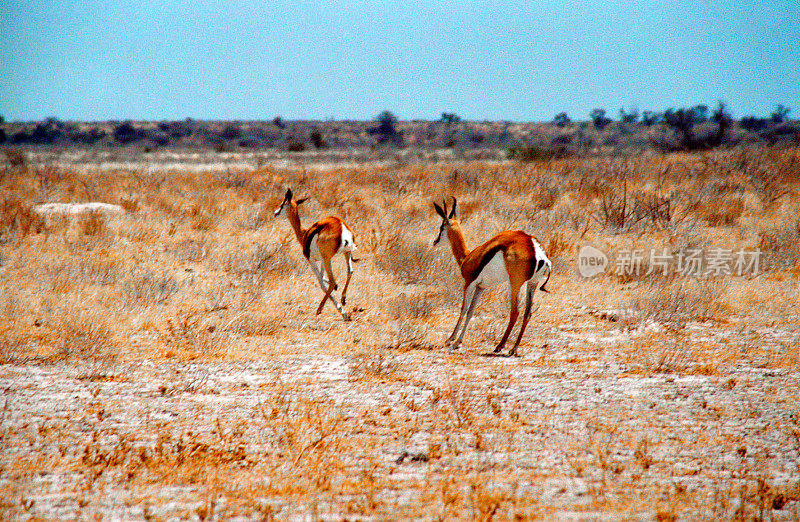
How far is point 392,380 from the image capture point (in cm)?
571

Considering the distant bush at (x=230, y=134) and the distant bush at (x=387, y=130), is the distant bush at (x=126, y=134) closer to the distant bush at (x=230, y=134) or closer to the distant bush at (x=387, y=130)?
the distant bush at (x=230, y=134)

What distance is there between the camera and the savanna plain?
3691mm

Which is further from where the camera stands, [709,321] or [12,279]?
[12,279]

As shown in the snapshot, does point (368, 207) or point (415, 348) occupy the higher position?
point (368, 207)

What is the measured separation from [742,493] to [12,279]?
972 centimetres

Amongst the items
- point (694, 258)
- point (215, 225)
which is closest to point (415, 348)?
point (694, 258)

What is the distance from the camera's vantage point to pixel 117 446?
14.0 feet

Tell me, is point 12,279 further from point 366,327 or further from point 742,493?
point 742,493

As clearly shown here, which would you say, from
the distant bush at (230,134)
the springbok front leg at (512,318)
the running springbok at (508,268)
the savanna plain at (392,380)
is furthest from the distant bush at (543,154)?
the distant bush at (230,134)

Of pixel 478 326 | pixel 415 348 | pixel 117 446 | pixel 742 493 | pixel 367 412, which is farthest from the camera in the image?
pixel 478 326
